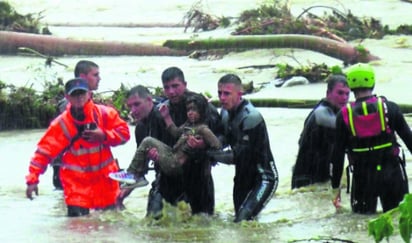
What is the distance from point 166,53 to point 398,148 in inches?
507

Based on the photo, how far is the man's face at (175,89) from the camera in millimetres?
11320

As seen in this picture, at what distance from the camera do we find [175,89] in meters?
11.4

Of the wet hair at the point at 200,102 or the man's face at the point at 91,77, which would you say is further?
the man's face at the point at 91,77

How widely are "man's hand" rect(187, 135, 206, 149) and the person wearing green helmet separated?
44.2 inches

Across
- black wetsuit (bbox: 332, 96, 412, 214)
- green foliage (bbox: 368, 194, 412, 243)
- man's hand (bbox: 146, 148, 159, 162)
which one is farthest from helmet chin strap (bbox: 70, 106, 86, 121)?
Result: green foliage (bbox: 368, 194, 412, 243)

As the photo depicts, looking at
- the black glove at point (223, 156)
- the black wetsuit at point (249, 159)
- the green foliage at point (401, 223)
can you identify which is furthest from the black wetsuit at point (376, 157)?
the green foliage at point (401, 223)

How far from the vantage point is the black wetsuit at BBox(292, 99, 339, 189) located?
12.1 meters

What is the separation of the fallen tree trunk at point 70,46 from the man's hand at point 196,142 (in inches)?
491

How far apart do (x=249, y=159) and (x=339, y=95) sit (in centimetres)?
134

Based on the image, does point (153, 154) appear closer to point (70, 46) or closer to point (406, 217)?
point (406, 217)

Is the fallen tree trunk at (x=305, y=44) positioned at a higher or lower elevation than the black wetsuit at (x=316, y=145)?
higher

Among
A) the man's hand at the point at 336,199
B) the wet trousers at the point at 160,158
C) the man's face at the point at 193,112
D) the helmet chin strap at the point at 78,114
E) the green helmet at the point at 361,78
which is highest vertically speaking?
the green helmet at the point at 361,78

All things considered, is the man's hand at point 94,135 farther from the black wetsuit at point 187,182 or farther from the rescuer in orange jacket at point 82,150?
the black wetsuit at point 187,182

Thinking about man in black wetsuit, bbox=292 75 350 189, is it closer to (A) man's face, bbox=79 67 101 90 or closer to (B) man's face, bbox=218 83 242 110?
(B) man's face, bbox=218 83 242 110
